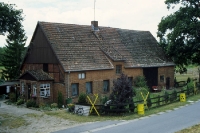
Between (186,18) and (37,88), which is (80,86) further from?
Answer: (186,18)

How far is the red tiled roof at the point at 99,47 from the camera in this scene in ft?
99.9

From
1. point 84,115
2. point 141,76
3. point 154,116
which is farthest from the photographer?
point 141,76

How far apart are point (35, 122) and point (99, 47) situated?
50.0ft

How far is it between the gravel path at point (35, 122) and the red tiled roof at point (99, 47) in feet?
20.4

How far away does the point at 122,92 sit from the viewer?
881 inches

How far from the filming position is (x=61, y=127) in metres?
19.3

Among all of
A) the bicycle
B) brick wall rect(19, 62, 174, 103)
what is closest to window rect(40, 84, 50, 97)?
brick wall rect(19, 62, 174, 103)

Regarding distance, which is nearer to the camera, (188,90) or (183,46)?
(188,90)

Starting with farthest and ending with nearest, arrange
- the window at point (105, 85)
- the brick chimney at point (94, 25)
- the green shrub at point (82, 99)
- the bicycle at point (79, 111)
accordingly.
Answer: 1. the brick chimney at point (94, 25)
2. the window at point (105, 85)
3. the green shrub at point (82, 99)
4. the bicycle at point (79, 111)

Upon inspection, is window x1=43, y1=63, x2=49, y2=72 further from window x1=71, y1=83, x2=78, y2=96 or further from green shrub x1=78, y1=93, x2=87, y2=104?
green shrub x1=78, y1=93, x2=87, y2=104

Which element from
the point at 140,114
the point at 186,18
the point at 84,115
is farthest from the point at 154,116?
the point at 186,18

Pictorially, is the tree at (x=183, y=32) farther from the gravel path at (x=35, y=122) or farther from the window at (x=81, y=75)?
the gravel path at (x=35, y=122)

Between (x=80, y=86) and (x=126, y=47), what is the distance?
10.6 m

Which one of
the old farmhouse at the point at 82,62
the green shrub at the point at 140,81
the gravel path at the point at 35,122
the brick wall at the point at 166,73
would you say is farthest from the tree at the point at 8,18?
the brick wall at the point at 166,73
